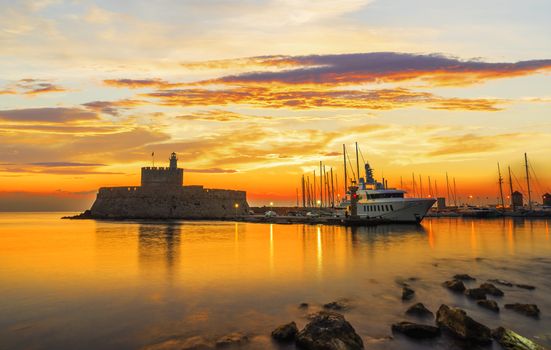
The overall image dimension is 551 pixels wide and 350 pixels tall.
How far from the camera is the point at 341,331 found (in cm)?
777

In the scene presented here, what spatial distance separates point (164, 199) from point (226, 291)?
221 feet

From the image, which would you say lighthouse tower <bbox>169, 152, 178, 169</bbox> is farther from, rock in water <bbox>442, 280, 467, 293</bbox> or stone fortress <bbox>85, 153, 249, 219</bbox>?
rock in water <bbox>442, 280, 467, 293</bbox>

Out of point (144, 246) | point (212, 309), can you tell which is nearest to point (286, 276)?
point (212, 309)

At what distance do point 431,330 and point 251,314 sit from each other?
4916mm

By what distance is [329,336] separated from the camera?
7629 millimetres

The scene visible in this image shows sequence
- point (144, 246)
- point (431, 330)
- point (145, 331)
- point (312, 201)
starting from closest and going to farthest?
point (431, 330), point (145, 331), point (144, 246), point (312, 201)

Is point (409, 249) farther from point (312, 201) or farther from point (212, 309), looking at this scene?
point (312, 201)

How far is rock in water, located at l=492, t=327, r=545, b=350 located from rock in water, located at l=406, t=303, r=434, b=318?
208 cm

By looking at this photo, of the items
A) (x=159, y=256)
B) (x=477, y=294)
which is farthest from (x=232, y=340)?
(x=159, y=256)

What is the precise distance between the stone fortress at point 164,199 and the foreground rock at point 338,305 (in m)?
69.2

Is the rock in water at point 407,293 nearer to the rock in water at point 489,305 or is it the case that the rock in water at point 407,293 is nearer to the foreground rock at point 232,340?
the rock in water at point 489,305

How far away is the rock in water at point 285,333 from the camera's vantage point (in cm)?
845

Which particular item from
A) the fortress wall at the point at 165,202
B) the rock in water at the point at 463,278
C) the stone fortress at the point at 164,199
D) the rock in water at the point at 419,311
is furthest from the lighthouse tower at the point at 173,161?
the rock in water at the point at 419,311

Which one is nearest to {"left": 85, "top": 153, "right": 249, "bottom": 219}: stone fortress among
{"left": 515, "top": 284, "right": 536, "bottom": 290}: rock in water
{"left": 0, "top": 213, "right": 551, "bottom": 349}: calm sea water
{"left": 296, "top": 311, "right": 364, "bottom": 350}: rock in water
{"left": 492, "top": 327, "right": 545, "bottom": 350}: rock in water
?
{"left": 0, "top": 213, "right": 551, "bottom": 349}: calm sea water
